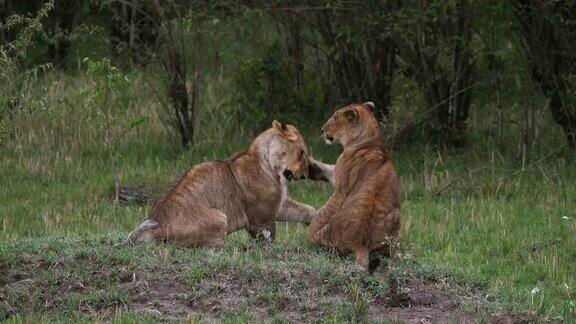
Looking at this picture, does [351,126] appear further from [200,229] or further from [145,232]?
[145,232]

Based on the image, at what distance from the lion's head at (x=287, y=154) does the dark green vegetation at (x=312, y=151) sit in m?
0.63

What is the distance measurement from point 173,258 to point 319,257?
104 centimetres

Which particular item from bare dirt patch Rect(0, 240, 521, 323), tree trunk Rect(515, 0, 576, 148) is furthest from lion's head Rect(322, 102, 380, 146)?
tree trunk Rect(515, 0, 576, 148)

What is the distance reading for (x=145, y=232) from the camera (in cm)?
877

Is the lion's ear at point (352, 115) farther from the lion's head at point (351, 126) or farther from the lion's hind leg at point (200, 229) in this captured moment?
the lion's hind leg at point (200, 229)

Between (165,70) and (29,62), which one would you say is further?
(29,62)

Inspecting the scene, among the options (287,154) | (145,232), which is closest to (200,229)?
(145,232)

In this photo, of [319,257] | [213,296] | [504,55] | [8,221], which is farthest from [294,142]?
[504,55]

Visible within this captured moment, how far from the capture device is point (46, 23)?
18656mm

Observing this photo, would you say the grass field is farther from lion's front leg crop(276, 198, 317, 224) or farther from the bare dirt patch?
lion's front leg crop(276, 198, 317, 224)

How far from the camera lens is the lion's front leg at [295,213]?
32.9 feet

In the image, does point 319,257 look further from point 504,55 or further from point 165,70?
point 504,55

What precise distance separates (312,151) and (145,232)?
6.06 metres

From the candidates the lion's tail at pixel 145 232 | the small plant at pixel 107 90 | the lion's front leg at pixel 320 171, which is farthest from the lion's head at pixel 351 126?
the small plant at pixel 107 90
